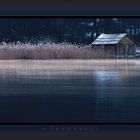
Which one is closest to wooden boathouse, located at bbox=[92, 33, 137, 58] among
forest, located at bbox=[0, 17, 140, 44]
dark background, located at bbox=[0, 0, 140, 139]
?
forest, located at bbox=[0, 17, 140, 44]

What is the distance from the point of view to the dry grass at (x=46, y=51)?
620 centimetres

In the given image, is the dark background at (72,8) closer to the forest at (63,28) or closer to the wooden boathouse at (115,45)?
the forest at (63,28)

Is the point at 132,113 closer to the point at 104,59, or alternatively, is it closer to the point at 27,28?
the point at 104,59

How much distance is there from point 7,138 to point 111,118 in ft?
2.12

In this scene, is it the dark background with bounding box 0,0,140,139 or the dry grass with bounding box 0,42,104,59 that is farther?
the dry grass with bounding box 0,42,104,59

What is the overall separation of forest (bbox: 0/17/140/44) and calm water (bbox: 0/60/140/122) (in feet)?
0.49

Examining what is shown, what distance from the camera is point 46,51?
20.4 feet

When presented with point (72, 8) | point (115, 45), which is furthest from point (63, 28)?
point (115, 45)

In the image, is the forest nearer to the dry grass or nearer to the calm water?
the dry grass

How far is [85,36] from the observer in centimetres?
622

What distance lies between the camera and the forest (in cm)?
615

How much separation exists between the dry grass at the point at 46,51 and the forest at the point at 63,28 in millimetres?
32

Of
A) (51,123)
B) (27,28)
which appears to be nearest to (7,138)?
(51,123)

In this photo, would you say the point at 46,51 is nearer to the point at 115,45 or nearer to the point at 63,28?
the point at 63,28
